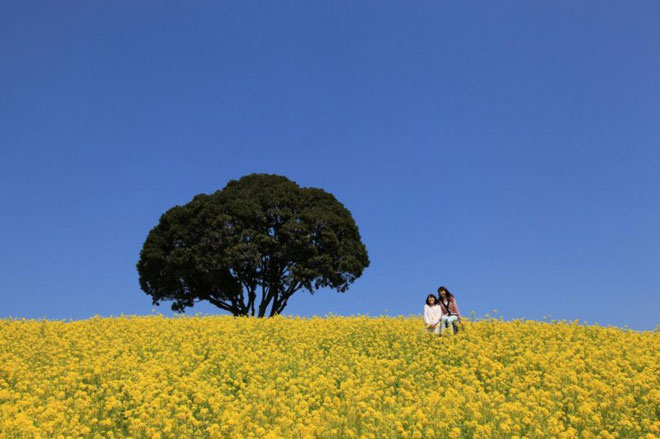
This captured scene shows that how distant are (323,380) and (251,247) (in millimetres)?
25098

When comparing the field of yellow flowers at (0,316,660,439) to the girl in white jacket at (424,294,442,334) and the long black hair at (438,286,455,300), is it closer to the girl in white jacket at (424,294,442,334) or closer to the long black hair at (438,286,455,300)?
the girl in white jacket at (424,294,442,334)

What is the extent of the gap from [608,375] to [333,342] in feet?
26.8

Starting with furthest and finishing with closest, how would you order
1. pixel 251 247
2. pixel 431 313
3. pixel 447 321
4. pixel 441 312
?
pixel 251 247
pixel 447 321
pixel 441 312
pixel 431 313

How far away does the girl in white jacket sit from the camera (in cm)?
1909

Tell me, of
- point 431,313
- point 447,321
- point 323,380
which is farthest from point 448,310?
point 323,380

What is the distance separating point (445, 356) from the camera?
1675cm

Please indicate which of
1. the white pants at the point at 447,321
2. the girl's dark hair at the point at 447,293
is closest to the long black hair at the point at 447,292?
the girl's dark hair at the point at 447,293

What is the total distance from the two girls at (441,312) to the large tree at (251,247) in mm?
18218

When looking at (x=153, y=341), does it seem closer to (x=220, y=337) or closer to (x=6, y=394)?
(x=220, y=337)

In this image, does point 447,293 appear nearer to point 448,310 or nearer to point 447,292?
point 447,292

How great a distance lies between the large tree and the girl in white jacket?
1890cm

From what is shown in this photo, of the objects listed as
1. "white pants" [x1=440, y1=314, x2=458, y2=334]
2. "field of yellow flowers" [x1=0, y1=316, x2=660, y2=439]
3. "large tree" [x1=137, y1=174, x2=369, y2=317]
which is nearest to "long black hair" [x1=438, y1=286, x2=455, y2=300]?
"white pants" [x1=440, y1=314, x2=458, y2=334]

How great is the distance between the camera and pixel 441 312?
19.6 meters

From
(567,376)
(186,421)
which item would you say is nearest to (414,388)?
(567,376)
